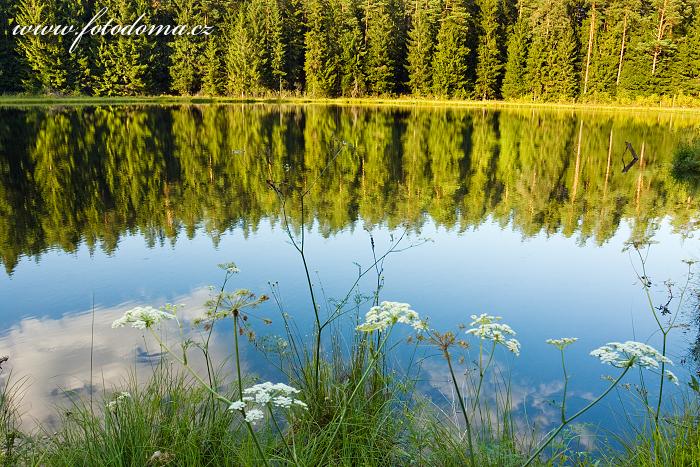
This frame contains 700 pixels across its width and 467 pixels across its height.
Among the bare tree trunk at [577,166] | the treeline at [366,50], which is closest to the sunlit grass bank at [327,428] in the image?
the bare tree trunk at [577,166]

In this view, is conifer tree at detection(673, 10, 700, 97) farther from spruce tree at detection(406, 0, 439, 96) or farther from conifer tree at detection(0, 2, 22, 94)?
conifer tree at detection(0, 2, 22, 94)

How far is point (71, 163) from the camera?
58.3 feet

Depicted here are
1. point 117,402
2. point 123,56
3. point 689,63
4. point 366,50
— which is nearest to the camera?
point 117,402

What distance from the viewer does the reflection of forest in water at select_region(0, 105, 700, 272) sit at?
11562 mm

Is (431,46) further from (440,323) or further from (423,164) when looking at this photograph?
(440,323)

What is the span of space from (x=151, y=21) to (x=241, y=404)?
56.5 meters

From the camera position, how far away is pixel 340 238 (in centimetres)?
1033

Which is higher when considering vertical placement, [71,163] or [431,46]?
[431,46]

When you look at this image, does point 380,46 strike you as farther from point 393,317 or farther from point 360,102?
point 393,317

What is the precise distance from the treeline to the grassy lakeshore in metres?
0.79

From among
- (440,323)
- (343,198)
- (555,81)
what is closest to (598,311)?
(440,323)

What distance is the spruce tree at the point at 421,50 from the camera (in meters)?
49.7

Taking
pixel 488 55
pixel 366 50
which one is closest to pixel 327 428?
pixel 488 55

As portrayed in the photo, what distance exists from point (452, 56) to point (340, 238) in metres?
41.9
